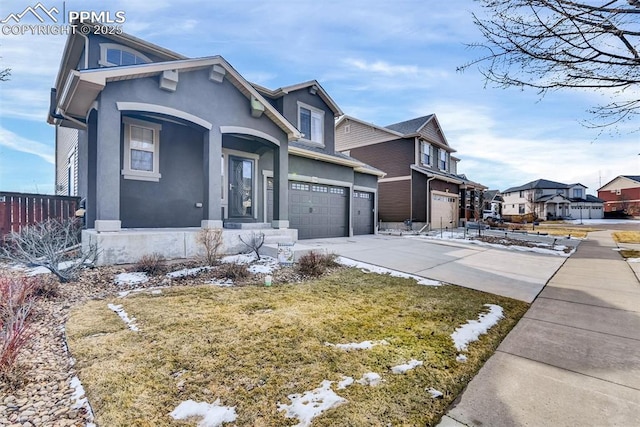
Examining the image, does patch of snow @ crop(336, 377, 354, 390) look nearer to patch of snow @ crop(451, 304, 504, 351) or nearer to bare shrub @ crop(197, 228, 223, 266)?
patch of snow @ crop(451, 304, 504, 351)

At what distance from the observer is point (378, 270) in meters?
6.98

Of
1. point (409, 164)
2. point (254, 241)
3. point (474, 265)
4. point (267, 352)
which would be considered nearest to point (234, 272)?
point (254, 241)

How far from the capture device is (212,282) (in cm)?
560

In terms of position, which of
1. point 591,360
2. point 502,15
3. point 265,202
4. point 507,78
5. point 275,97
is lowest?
point 591,360

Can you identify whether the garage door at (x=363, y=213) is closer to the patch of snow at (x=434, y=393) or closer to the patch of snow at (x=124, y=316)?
the patch of snow at (x=124, y=316)

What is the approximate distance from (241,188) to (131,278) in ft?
17.9

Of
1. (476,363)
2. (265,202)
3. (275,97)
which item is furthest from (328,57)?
(476,363)

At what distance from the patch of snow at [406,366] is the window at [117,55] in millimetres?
10481

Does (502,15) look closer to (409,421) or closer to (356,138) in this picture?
(409,421)

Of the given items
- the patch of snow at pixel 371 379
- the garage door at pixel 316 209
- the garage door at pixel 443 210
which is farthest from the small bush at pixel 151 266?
the garage door at pixel 443 210

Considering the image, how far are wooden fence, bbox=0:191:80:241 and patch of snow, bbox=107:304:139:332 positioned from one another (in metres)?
5.43

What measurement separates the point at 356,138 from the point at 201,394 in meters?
22.2

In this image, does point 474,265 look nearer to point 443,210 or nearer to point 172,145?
point 172,145

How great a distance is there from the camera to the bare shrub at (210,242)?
678 cm
